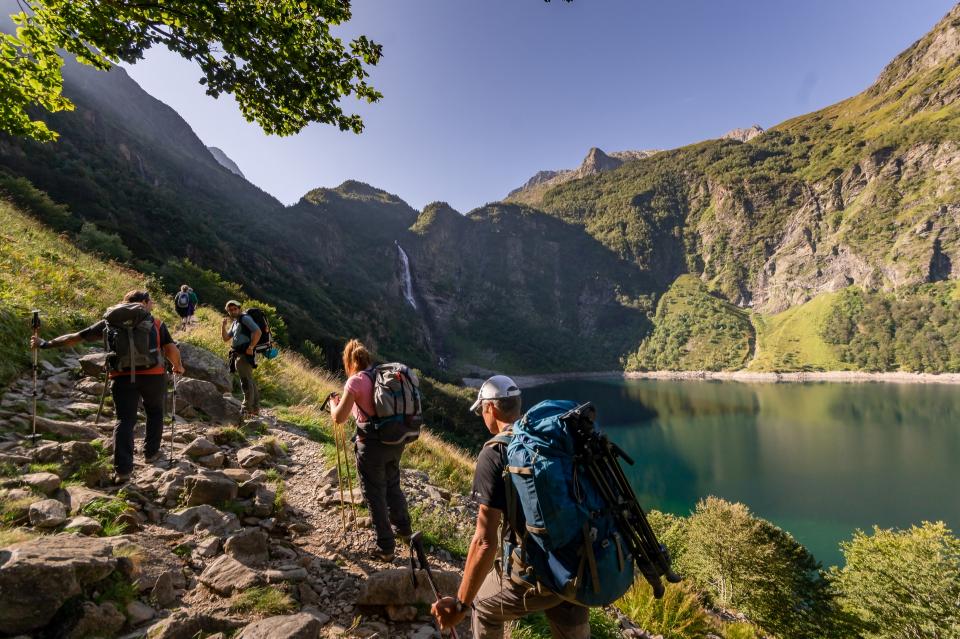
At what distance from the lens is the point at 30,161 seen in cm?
2970

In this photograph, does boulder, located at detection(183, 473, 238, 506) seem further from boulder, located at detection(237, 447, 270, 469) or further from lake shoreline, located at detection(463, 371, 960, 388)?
lake shoreline, located at detection(463, 371, 960, 388)

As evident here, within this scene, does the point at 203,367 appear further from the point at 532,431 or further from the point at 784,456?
the point at 784,456

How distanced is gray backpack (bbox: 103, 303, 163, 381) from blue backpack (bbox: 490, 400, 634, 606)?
4555 millimetres

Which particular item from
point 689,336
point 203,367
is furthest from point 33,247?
point 689,336

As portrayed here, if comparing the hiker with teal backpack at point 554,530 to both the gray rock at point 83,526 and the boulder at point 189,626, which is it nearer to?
→ the boulder at point 189,626

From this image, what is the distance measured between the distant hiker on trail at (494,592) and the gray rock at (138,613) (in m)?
1.86

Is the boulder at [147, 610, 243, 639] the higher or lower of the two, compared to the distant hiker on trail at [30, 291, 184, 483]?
lower

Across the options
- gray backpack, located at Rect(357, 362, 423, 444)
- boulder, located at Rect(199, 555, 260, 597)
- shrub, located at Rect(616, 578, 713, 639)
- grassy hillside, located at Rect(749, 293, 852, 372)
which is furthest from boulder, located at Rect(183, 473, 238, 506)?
grassy hillside, located at Rect(749, 293, 852, 372)

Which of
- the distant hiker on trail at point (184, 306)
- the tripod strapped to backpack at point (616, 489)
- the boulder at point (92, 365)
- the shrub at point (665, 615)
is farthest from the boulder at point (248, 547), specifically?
the distant hiker on trail at point (184, 306)

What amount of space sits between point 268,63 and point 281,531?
5570 millimetres

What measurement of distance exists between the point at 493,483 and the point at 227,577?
2344 millimetres

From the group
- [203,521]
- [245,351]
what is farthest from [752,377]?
[203,521]

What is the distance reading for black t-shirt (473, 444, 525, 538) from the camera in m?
2.26

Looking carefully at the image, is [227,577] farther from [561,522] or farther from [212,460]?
[561,522]
